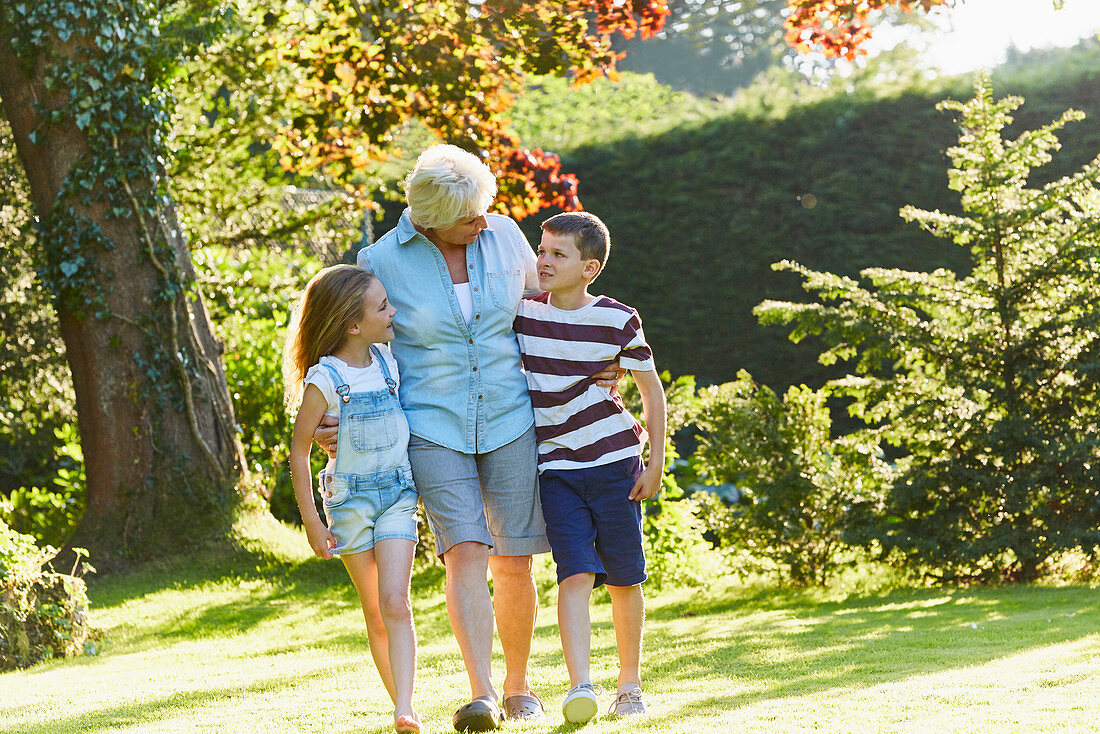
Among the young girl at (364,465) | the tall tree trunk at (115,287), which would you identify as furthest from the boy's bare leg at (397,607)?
the tall tree trunk at (115,287)

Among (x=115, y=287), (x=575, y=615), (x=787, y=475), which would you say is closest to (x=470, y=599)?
(x=575, y=615)

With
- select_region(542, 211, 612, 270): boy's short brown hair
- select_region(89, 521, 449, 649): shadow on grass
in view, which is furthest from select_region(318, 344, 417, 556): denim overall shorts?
select_region(89, 521, 449, 649): shadow on grass

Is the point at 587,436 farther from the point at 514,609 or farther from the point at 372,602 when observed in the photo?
the point at 372,602

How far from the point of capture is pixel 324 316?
2.99 m

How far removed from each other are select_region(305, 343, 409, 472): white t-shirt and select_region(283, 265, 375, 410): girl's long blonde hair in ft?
0.22

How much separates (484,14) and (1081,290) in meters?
3.66

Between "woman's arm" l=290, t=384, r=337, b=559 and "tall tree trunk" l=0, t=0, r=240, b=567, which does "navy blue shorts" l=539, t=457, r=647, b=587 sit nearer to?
"woman's arm" l=290, t=384, r=337, b=559

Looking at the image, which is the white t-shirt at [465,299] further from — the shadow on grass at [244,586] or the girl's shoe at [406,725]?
the shadow on grass at [244,586]

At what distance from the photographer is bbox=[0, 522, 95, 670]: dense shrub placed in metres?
4.55

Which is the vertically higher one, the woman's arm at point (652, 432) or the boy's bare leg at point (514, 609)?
the woman's arm at point (652, 432)

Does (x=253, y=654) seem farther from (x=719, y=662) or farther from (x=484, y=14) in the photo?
(x=484, y=14)

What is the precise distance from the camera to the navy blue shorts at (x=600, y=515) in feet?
Result: 10.1

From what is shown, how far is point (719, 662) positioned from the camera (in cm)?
393

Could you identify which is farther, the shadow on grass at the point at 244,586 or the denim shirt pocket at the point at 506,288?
the shadow on grass at the point at 244,586
